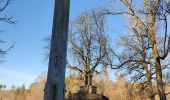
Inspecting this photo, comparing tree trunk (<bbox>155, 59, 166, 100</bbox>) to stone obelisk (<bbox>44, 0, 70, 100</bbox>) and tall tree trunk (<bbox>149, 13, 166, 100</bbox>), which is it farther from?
stone obelisk (<bbox>44, 0, 70, 100</bbox>)

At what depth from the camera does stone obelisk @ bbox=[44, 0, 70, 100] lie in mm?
5516

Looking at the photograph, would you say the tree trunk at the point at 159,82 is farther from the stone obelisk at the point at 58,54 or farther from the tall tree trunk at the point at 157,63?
the stone obelisk at the point at 58,54

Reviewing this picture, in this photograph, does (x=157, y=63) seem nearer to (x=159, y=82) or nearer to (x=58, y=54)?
(x=159, y=82)

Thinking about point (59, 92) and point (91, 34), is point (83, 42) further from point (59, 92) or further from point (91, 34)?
point (59, 92)

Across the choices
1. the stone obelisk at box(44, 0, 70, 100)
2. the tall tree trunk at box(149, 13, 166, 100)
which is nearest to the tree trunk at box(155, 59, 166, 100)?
the tall tree trunk at box(149, 13, 166, 100)

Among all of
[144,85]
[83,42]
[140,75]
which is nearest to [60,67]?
[140,75]

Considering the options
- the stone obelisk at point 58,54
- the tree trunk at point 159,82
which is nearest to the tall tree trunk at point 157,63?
the tree trunk at point 159,82

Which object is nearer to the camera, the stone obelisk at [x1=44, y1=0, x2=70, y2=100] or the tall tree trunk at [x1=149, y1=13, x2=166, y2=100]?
the stone obelisk at [x1=44, y1=0, x2=70, y2=100]

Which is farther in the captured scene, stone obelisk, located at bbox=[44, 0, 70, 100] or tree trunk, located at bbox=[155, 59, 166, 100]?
tree trunk, located at bbox=[155, 59, 166, 100]

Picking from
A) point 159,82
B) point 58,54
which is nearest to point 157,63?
point 159,82

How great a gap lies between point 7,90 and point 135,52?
367 ft

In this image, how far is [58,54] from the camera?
5633 mm

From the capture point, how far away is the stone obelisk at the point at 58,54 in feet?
18.1

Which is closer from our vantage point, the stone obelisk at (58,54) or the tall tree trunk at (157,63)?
the stone obelisk at (58,54)
